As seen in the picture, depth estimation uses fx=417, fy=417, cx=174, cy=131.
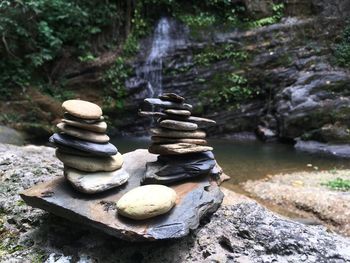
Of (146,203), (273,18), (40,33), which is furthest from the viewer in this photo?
(273,18)

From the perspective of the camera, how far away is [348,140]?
40.5 ft

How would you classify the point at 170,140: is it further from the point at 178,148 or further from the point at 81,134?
the point at 81,134

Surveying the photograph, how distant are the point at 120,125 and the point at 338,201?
374 inches

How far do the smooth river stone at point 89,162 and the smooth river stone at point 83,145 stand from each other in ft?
0.25

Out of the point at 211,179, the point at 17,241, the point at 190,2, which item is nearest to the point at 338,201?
the point at 211,179

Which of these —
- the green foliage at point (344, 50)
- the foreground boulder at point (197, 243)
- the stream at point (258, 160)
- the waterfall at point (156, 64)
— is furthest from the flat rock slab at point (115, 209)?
the green foliage at point (344, 50)

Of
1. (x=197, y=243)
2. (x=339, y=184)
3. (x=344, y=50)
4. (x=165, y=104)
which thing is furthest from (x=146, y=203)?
(x=344, y=50)

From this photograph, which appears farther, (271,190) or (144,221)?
(271,190)

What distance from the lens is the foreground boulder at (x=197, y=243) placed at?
270 cm

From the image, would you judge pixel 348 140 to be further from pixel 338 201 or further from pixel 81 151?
pixel 81 151

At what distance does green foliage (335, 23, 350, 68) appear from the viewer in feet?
48.6

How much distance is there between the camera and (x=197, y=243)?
2.81m

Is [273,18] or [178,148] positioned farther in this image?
[273,18]

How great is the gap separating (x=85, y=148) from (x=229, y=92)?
41.2 feet
